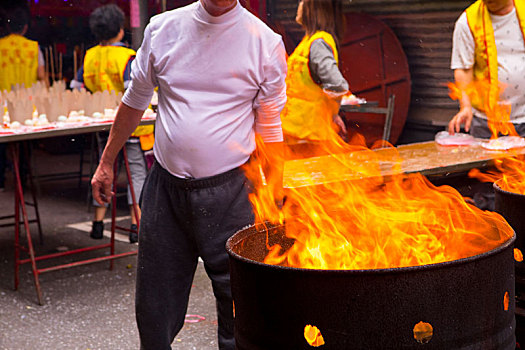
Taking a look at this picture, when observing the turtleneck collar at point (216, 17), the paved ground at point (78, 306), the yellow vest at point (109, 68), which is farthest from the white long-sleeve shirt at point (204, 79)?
the yellow vest at point (109, 68)

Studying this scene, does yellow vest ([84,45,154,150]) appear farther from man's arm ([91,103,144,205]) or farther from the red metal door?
the red metal door

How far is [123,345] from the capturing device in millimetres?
4512

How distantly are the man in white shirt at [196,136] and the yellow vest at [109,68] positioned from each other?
3.21 metres

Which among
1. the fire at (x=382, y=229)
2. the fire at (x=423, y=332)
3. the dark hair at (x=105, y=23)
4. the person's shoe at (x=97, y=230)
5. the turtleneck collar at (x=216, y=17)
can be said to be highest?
the turtleneck collar at (x=216, y=17)

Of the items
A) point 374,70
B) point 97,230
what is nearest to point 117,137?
point 97,230

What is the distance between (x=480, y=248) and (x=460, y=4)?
692 centimetres

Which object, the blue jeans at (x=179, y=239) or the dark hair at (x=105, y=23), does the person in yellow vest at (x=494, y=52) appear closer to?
the blue jeans at (x=179, y=239)

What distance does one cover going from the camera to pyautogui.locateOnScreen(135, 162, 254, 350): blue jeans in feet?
10.7

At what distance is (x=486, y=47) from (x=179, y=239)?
2.93 m

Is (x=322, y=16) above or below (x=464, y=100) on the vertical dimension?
above

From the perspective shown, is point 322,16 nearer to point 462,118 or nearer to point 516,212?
point 462,118

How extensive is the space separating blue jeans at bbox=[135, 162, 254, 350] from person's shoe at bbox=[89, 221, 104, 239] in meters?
3.59

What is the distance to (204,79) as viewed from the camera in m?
3.20

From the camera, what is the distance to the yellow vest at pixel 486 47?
17.3ft
